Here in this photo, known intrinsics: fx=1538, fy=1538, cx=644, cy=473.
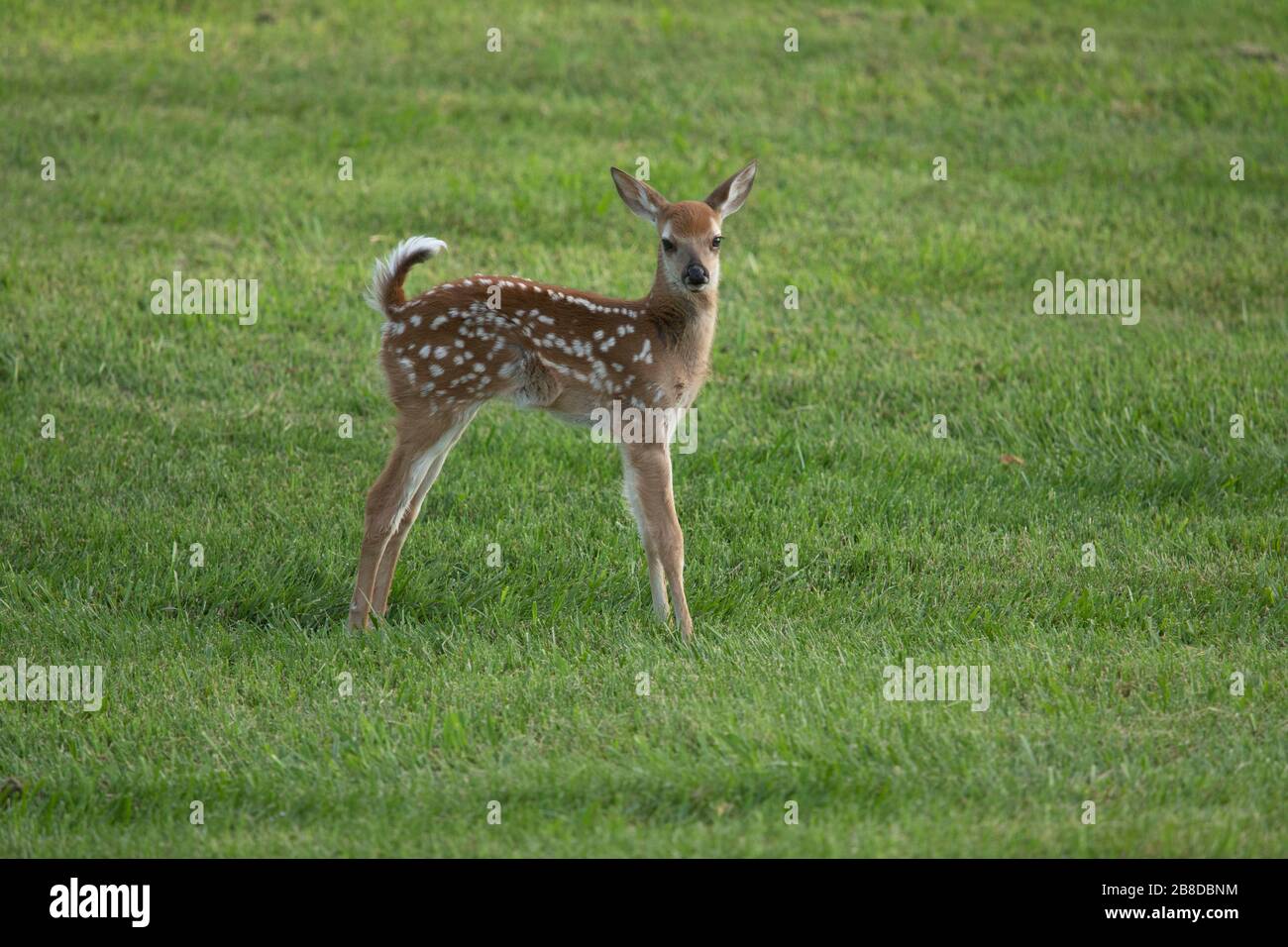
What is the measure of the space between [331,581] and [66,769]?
191 cm

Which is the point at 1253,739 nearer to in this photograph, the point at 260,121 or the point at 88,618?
the point at 88,618

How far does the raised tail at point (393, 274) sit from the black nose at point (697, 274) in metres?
1.14

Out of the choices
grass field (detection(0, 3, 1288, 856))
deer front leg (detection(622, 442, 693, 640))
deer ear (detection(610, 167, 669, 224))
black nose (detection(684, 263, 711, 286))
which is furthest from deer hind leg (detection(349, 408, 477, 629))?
deer ear (detection(610, 167, 669, 224))

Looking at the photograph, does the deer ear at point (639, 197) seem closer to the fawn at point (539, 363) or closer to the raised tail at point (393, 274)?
the fawn at point (539, 363)

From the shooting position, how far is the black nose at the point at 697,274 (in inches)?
279

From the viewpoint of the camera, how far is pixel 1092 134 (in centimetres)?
1385

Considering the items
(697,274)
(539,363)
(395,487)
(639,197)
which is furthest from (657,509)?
(639,197)

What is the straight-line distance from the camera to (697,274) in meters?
7.10

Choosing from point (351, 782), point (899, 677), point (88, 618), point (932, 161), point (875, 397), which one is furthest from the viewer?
point (932, 161)

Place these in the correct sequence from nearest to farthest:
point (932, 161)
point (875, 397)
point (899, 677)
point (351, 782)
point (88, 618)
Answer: point (351, 782)
point (899, 677)
point (88, 618)
point (875, 397)
point (932, 161)

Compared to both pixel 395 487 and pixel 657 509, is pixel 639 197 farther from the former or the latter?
pixel 395 487

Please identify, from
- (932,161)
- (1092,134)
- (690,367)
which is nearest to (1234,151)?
(1092,134)

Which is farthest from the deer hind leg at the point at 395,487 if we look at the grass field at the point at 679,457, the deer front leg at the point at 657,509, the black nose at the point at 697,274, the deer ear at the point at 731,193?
the deer ear at the point at 731,193

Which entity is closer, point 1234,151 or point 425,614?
point 425,614
